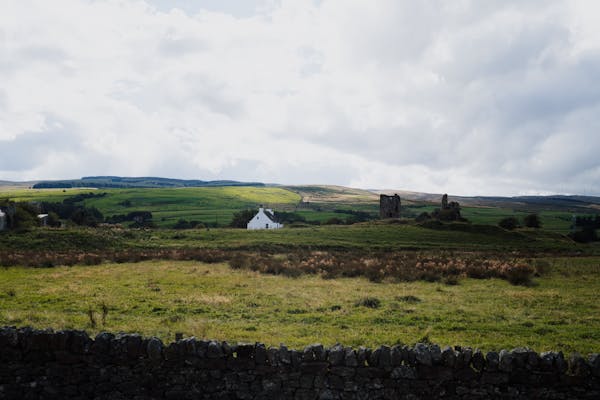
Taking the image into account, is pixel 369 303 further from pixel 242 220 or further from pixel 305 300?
pixel 242 220

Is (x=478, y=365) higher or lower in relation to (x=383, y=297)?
higher

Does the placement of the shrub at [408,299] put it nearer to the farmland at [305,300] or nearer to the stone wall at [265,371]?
the farmland at [305,300]

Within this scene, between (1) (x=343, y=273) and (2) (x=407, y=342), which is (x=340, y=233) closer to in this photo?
(1) (x=343, y=273)

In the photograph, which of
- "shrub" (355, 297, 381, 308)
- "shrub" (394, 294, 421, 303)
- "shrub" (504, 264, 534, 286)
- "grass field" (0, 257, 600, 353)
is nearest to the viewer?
"grass field" (0, 257, 600, 353)

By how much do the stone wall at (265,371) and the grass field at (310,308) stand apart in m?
3.33

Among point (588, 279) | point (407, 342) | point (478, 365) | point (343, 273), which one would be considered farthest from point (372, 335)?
point (588, 279)

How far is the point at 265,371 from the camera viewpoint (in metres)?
7.89

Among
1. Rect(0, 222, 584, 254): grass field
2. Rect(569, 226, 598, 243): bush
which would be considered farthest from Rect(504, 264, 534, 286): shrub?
Rect(569, 226, 598, 243): bush

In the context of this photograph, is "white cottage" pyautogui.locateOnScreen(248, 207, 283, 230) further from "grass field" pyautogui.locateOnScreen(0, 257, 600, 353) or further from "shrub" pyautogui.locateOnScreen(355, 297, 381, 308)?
"shrub" pyautogui.locateOnScreen(355, 297, 381, 308)

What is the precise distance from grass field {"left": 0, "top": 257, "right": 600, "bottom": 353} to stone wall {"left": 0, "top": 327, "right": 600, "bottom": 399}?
3334 mm

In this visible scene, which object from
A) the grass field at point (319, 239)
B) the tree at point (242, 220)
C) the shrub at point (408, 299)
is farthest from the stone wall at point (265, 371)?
the tree at point (242, 220)

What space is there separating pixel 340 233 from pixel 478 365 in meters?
51.6

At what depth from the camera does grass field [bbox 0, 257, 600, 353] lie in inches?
483

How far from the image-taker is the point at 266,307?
635 inches
